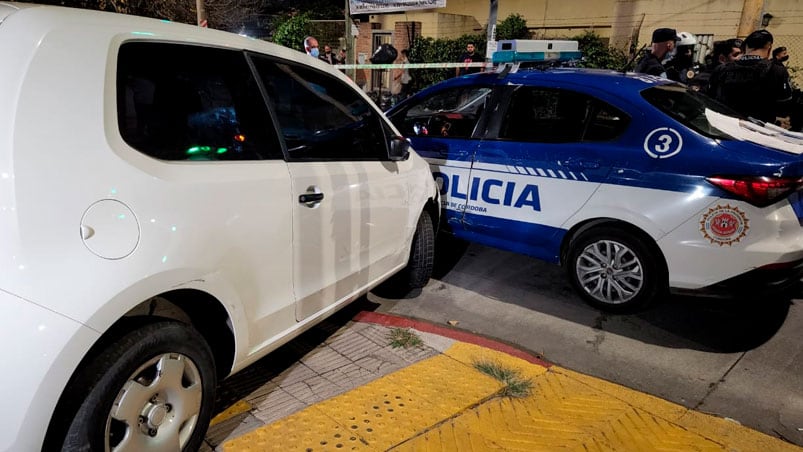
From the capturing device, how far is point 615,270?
406 cm

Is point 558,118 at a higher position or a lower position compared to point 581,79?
lower

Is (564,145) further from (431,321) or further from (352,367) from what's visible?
(352,367)

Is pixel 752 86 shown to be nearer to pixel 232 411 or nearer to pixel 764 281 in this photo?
pixel 764 281

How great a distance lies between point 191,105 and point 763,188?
127 inches

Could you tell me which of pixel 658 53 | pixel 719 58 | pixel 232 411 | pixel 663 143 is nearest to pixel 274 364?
pixel 232 411

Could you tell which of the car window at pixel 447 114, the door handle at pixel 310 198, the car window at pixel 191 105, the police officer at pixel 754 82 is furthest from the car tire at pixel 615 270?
the police officer at pixel 754 82

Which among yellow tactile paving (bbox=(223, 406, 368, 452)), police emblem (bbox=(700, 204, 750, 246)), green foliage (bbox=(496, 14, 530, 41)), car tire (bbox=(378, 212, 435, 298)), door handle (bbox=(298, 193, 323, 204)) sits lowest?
yellow tactile paving (bbox=(223, 406, 368, 452))

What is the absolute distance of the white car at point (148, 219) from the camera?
5.65 ft

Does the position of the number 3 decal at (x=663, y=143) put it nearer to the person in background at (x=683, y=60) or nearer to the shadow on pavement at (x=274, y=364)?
the shadow on pavement at (x=274, y=364)

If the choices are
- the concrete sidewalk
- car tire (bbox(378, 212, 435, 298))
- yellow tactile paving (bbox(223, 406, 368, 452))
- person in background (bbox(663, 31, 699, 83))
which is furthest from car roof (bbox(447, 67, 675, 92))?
person in background (bbox(663, 31, 699, 83))

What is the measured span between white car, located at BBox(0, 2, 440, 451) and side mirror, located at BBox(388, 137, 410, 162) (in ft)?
1.77

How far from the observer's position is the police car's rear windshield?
3.79 metres

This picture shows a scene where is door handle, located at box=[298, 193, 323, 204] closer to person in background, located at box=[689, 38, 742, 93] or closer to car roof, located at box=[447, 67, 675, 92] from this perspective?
car roof, located at box=[447, 67, 675, 92]

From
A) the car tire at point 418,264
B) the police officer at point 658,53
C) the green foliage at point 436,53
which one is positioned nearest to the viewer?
the car tire at point 418,264
